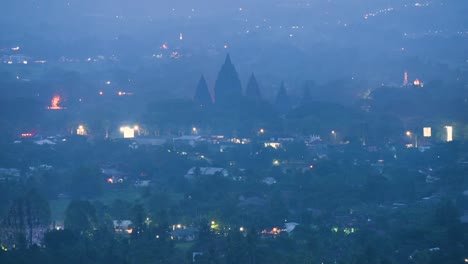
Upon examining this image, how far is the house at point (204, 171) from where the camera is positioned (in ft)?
135

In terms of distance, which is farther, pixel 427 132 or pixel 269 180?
pixel 427 132

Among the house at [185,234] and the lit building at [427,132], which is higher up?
the lit building at [427,132]

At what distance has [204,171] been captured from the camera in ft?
138

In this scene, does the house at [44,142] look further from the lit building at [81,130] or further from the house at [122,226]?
the house at [122,226]

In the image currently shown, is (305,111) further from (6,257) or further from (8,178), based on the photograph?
(6,257)

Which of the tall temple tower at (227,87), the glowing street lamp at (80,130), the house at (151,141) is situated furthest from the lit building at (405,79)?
the house at (151,141)

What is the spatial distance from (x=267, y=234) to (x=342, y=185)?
18.3 feet

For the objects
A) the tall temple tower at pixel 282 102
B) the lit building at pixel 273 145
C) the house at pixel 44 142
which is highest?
the tall temple tower at pixel 282 102

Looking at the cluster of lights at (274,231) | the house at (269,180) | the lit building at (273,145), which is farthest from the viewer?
the lit building at (273,145)

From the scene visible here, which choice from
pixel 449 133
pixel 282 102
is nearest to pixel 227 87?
pixel 282 102

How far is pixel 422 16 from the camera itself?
4104 inches

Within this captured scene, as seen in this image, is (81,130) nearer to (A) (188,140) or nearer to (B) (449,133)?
(A) (188,140)

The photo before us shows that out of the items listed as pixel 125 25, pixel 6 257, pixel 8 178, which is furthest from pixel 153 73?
pixel 6 257

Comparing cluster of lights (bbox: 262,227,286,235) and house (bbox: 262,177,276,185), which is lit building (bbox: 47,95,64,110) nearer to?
house (bbox: 262,177,276,185)
